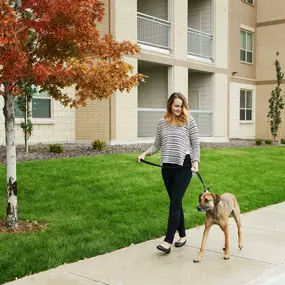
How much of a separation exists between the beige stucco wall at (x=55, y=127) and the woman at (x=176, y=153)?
423 inches

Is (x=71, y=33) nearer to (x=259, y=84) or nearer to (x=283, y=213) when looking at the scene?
(x=283, y=213)

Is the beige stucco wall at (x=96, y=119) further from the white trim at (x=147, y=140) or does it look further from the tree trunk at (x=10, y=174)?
the tree trunk at (x=10, y=174)

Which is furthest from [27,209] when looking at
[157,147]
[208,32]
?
[208,32]

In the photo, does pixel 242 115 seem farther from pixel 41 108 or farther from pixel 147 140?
pixel 41 108

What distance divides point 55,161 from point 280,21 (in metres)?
20.6

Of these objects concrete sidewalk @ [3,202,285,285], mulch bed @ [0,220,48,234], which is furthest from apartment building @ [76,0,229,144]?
concrete sidewalk @ [3,202,285,285]

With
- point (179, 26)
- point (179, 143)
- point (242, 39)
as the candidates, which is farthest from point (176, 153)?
point (242, 39)

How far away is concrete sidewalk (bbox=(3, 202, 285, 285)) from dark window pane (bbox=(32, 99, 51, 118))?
1109 centimetres

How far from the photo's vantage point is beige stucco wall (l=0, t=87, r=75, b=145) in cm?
1625

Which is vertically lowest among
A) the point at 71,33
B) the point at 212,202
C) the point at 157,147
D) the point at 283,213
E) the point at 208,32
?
the point at 283,213

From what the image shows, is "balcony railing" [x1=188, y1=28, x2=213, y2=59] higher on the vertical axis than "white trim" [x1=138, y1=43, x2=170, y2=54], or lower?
higher

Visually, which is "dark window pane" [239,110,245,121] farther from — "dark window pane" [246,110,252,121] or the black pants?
the black pants

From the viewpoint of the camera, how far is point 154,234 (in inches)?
256

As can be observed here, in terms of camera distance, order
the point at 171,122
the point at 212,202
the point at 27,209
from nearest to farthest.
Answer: the point at 212,202 < the point at 171,122 < the point at 27,209
